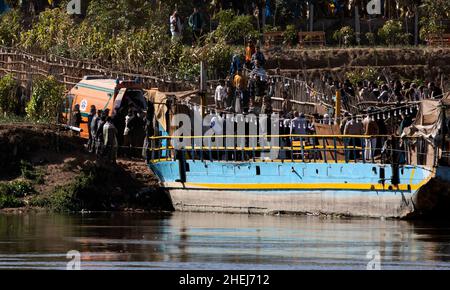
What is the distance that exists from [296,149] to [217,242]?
9170 mm

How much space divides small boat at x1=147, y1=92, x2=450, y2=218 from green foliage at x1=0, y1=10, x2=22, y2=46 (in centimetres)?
1981

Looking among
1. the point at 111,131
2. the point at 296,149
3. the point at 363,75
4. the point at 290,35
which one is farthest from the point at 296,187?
the point at 290,35

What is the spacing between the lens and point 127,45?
7231 centimetres

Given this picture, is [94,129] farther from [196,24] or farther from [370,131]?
[196,24]

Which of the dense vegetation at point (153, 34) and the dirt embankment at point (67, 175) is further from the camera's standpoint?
the dense vegetation at point (153, 34)

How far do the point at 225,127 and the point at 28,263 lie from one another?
17.0 m

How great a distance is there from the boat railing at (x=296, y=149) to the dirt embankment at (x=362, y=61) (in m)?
15.3

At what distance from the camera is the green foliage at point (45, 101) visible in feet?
210

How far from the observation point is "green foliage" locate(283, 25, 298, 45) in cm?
7475

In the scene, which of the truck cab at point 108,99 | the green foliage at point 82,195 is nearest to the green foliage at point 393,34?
the truck cab at point 108,99

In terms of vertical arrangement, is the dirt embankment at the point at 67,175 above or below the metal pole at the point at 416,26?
below

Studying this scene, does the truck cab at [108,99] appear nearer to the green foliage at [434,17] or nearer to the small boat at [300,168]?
the small boat at [300,168]

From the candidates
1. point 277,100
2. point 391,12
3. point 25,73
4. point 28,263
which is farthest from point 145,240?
point 391,12

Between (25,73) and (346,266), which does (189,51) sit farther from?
(346,266)
